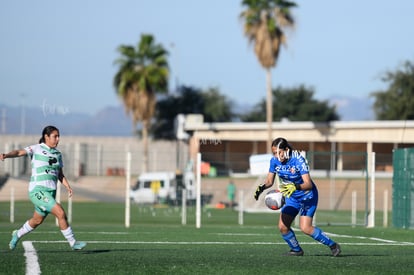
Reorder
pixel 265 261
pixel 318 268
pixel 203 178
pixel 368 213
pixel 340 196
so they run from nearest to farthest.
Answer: pixel 318 268
pixel 265 261
pixel 368 213
pixel 203 178
pixel 340 196

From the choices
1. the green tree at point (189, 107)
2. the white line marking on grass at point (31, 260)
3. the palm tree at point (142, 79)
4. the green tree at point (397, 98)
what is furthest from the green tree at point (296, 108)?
the white line marking on grass at point (31, 260)

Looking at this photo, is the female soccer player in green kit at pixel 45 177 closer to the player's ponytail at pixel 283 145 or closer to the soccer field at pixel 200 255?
the soccer field at pixel 200 255

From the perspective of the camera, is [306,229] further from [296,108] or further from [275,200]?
[296,108]

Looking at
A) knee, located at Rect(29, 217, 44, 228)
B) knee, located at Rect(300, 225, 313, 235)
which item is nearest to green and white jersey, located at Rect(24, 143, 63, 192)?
knee, located at Rect(29, 217, 44, 228)

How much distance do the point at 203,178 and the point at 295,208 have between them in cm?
2622

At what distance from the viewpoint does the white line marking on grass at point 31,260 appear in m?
12.1

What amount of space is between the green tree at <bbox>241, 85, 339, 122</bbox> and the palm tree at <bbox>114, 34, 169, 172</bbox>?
4278 centimetres

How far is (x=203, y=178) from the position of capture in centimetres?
4125

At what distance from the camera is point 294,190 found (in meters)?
14.6

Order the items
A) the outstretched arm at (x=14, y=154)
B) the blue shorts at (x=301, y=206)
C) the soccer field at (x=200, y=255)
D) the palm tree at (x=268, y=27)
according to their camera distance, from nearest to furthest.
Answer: the soccer field at (x=200, y=255), the outstretched arm at (x=14, y=154), the blue shorts at (x=301, y=206), the palm tree at (x=268, y=27)

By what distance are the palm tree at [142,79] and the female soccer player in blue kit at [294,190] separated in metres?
51.5

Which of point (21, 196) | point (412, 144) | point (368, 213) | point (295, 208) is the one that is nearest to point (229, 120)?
point (21, 196)

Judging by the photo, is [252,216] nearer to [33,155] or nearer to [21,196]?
[21,196]

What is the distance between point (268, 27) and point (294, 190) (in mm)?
48221
